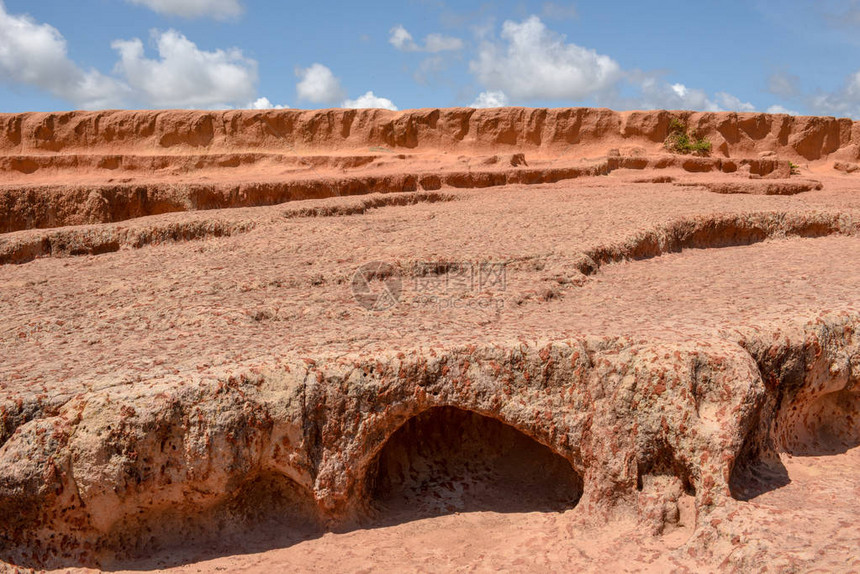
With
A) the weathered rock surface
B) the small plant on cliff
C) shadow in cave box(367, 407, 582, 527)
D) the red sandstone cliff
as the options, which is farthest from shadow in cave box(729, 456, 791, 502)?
the small plant on cliff

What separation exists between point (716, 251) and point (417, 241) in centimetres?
290

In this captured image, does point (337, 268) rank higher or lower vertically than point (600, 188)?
lower

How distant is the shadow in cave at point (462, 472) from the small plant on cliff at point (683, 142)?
17.3 metres

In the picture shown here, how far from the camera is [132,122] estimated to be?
19859 mm

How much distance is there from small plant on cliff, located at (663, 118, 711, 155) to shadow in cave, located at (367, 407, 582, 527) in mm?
17296

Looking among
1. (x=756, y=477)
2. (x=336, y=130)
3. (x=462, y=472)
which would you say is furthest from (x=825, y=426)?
(x=336, y=130)

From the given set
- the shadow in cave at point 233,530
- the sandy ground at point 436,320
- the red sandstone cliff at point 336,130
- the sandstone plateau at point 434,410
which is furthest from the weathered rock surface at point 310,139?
the shadow in cave at point 233,530

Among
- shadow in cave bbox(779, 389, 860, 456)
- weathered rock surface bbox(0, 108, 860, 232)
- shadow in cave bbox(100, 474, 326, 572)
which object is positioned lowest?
shadow in cave bbox(100, 474, 326, 572)

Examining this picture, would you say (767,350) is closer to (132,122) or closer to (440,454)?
(440,454)

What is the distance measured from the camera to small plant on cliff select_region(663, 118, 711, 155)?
1906 cm

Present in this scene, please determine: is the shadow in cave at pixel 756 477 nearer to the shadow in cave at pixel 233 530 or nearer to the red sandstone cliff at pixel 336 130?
the shadow in cave at pixel 233 530

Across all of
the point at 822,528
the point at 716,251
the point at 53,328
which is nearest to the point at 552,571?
the point at 822,528

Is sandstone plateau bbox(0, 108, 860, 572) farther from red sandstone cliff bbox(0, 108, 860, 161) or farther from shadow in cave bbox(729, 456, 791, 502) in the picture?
red sandstone cliff bbox(0, 108, 860, 161)

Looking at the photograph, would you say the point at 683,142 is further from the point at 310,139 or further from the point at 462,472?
the point at 462,472
